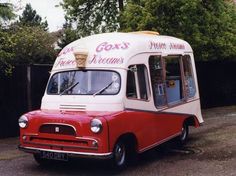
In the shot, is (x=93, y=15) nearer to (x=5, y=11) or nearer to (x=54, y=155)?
(x=5, y=11)

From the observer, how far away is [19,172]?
888 centimetres

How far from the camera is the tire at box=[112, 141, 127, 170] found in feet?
28.0

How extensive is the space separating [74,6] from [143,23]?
487 centimetres

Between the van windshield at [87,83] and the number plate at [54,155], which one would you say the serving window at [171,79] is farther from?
the number plate at [54,155]

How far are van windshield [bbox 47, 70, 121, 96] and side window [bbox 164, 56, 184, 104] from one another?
183cm

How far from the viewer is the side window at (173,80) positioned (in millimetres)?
10703

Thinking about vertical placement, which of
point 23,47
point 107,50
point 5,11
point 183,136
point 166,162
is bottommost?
point 166,162

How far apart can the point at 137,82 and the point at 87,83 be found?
1003 millimetres

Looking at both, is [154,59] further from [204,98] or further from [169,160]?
[204,98]

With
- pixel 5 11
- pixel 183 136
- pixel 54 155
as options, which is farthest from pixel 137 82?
pixel 5 11

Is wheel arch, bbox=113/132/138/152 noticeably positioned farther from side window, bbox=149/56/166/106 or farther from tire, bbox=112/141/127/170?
side window, bbox=149/56/166/106

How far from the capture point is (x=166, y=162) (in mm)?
9508

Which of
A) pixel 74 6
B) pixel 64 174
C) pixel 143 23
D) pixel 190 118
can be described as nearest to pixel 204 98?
pixel 143 23

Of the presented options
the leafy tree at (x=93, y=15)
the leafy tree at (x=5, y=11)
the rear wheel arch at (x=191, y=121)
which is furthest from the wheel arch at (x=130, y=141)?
the leafy tree at (x=93, y=15)
